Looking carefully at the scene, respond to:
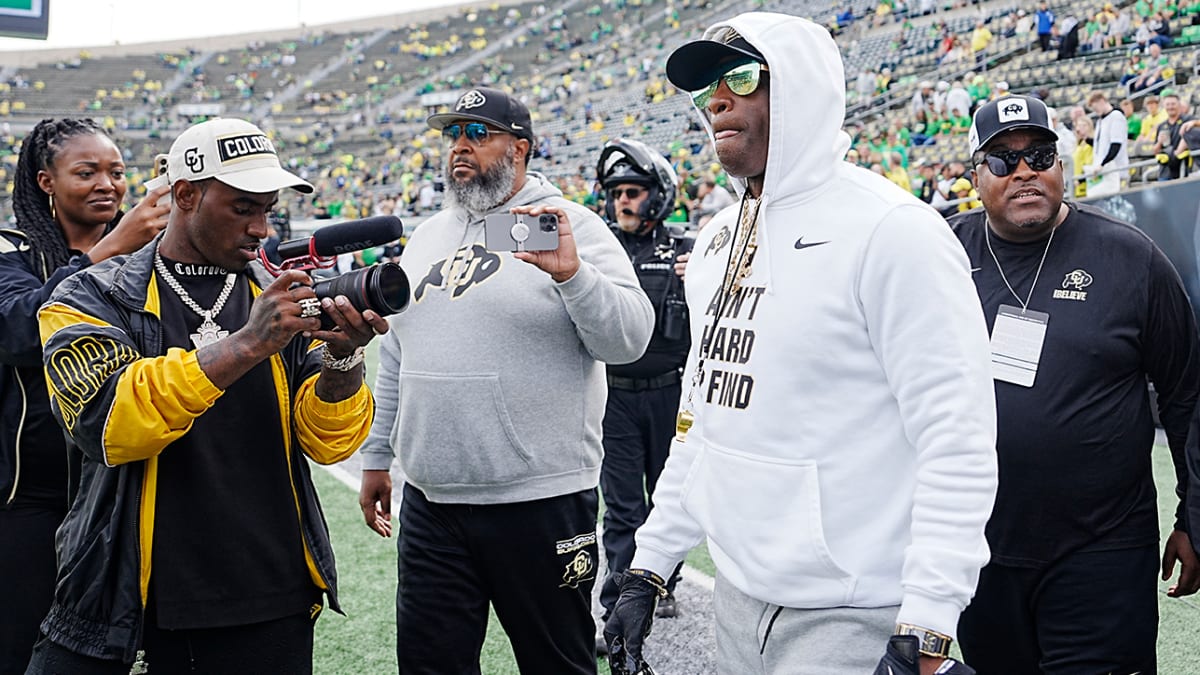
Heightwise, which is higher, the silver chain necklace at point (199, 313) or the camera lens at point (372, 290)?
the camera lens at point (372, 290)

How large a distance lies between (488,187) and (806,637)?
1.91 m

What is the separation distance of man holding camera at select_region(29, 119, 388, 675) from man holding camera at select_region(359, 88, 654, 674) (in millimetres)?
571

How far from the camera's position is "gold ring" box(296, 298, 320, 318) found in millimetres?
2258

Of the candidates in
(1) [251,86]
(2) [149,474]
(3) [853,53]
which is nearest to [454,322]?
(2) [149,474]

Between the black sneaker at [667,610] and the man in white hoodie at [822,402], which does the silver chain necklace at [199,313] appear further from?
the black sneaker at [667,610]

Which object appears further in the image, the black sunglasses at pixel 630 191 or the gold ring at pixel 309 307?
the black sunglasses at pixel 630 191

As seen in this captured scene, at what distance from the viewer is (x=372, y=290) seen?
2.31m

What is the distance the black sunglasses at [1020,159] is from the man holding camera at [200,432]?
1.93 metres

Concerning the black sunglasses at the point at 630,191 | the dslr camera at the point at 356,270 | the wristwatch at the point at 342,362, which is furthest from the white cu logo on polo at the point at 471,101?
the black sunglasses at the point at 630,191

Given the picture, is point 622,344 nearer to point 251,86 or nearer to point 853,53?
point 853,53

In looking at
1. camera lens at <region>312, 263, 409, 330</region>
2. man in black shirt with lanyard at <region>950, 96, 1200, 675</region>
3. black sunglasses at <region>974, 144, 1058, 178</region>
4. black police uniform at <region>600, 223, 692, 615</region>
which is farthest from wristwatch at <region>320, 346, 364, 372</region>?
black police uniform at <region>600, 223, 692, 615</region>

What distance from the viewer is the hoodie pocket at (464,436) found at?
314cm

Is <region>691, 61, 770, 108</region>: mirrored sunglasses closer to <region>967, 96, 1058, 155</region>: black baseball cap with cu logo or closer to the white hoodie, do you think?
the white hoodie

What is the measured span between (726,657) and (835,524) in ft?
1.54
